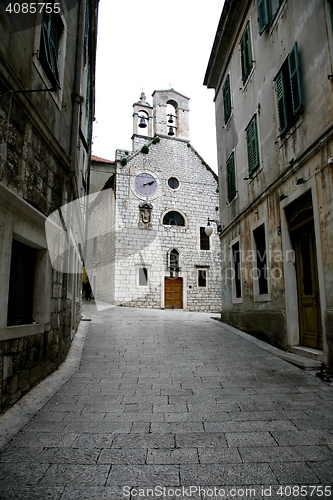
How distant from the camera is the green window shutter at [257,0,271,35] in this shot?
26.3 ft

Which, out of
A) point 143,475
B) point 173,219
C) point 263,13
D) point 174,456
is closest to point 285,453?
point 174,456

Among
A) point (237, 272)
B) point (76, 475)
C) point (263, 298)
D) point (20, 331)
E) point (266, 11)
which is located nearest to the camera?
point (76, 475)

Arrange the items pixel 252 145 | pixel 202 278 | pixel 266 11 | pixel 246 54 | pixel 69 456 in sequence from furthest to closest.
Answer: pixel 202 278, pixel 246 54, pixel 252 145, pixel 266 11, pixel 69 456

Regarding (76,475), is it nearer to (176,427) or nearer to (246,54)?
(176,427)

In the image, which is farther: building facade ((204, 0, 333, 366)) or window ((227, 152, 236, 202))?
window ((227, 152, 236, 202))

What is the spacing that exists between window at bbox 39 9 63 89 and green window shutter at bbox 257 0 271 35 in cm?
489

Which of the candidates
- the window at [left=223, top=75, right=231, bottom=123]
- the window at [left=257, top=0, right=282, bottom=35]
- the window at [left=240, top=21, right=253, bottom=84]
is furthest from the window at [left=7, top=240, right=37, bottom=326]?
the window at [left=223, top=75, right=231, bottom=123]

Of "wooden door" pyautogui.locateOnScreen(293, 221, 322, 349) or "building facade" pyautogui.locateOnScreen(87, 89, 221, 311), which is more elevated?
"building facade" pyautogui.locateOnScreen(87, 89, 221, 311)

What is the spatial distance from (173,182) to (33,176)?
18.8 metres

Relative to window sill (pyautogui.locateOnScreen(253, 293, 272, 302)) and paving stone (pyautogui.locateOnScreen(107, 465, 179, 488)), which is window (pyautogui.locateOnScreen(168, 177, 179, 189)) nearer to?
window sill (pyautogui.locateOnScreen(253, 293, 272, 302))

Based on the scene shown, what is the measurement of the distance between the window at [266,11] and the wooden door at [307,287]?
5082 mm

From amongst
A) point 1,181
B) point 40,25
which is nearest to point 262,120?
point 40,25

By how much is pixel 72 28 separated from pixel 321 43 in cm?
461

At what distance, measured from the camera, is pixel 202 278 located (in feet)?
73.0
